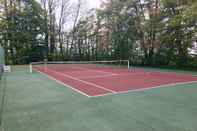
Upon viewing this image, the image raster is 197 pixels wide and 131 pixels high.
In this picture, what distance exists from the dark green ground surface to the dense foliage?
9033 mm

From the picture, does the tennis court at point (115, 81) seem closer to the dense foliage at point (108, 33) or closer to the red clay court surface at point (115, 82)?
the red clay court surface at point (115, 82)

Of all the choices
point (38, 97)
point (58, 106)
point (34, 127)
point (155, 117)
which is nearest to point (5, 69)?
point (38, 97)

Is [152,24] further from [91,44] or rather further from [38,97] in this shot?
[38,97]

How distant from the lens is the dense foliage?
15086 mm

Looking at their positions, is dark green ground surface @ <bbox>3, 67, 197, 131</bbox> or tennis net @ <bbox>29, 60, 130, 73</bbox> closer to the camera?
dark green ground surface @ <bbox>3, 67, 197, 131</bbox>

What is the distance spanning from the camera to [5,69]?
45.8 feet

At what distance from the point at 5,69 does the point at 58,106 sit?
35.5ft

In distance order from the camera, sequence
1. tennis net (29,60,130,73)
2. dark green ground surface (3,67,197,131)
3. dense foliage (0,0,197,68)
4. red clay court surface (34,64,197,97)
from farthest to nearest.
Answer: tennis net (29,60,130,73) → dense foliage (0,0,197,68) → red clay court surface (34,64,197,97) → dark green ground surface (3,67,197,131)

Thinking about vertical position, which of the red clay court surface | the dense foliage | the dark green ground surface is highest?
the dense foliage

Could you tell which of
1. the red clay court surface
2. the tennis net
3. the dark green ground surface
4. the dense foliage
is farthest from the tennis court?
the tennis net

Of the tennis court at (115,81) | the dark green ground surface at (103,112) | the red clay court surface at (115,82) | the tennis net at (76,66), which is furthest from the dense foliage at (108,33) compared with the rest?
the dark green ground surface at (103,112)

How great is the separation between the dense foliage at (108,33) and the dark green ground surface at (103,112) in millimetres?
9033

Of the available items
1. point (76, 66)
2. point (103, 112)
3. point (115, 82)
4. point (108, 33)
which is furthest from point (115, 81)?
point (108, 33)

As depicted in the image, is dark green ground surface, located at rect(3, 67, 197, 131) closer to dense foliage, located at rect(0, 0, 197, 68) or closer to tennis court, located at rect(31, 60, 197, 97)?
tennis court, located at rect(31, 60, 197, 97)
